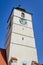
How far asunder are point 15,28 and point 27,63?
5.42 m

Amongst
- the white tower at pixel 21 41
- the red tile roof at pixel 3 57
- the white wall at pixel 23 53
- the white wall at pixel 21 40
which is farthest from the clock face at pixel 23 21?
the red tile roof at pixel 3 57

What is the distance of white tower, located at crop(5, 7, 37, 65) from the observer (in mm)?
17469

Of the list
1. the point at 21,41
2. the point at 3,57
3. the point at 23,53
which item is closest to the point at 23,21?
the point at 21,41

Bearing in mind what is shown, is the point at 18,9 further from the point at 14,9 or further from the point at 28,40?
the point at 28,40

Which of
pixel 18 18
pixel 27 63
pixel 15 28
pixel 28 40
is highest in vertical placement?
pixel 18 18

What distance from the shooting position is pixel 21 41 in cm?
1947

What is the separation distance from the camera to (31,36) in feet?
67.9

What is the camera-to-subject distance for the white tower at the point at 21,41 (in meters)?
17.5

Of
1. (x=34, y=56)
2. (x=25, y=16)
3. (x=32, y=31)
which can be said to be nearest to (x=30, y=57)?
(x=34, y=56)

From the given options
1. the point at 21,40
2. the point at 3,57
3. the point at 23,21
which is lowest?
the point at 3,57

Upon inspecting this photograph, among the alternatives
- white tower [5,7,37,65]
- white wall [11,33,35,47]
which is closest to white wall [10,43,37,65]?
white tower [5,7,37,65]

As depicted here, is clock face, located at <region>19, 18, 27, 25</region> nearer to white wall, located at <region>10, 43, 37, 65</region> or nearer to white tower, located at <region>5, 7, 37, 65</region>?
white tower, located at <region>5, 7, 37, 65</region>

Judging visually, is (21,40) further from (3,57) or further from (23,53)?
(3,57)

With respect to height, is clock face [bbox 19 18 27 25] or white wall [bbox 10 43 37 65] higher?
clock face [bbox 19 18 27 25]
